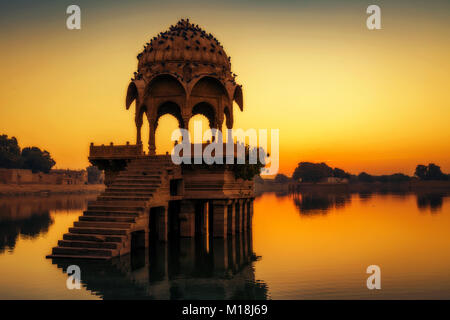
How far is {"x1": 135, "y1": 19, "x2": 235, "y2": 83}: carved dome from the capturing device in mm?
34094

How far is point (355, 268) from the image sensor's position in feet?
75.6

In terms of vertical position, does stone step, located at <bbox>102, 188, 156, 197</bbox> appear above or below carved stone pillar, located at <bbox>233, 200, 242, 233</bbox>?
above

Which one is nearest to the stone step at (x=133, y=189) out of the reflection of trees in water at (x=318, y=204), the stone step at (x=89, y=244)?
the stone step at (x=89, y=244)

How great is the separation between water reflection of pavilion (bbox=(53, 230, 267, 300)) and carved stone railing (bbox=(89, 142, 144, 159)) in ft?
20.1

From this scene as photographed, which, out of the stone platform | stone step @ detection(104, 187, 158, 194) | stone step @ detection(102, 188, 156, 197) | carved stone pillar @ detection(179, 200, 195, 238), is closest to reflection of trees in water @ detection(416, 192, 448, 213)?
the stone platform

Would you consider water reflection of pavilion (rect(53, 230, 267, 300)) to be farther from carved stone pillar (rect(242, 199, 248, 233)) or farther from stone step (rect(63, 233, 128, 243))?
carved stone pillar (rect(242, 199, 248, 233))

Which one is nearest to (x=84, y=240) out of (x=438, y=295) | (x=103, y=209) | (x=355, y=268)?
(x=103, y=209)

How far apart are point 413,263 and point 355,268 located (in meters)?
3.48

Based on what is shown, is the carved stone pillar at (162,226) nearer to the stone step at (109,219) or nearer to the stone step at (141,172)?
the stone step at (141,172)

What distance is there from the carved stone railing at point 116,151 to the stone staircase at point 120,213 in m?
1.37

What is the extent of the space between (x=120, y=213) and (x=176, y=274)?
5.38 meters

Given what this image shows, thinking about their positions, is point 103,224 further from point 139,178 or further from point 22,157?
point 22,157

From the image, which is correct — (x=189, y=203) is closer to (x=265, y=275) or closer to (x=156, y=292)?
(x=265, y=275)

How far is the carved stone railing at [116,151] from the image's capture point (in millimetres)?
32031
